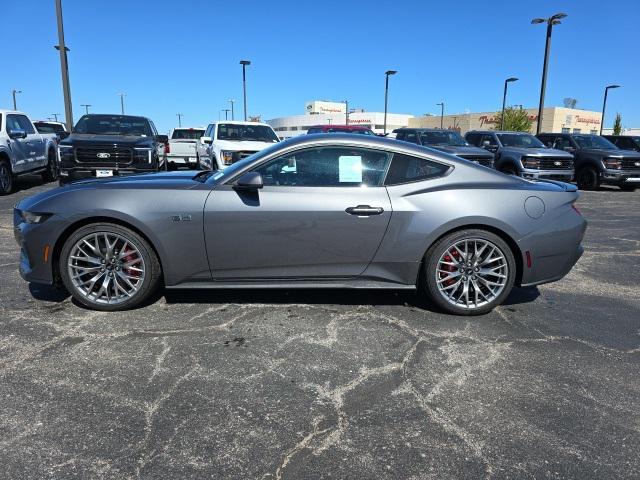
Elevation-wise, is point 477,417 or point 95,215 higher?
point 95,215

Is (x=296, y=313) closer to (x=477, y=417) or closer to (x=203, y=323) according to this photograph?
(x=203, y=323)

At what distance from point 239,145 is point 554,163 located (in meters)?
9.05

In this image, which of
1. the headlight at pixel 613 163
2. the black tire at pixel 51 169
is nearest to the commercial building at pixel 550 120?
the headlight at pixel 613 163

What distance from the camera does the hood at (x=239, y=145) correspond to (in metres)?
11.4

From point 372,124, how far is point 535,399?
288ft

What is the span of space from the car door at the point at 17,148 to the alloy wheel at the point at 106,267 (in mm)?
9363

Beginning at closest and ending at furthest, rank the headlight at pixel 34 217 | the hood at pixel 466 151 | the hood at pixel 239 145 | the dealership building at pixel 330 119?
the headlight at pixel 34 217, the hood at pixel 239 145, the hood at pixel 466 151, the dealership building at pixel 330 119

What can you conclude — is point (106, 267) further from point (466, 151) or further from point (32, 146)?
point (466, 151)

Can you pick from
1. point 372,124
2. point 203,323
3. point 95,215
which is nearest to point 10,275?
point 95,215

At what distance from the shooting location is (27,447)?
2.32 meters

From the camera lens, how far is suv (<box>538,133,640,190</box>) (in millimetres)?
15062

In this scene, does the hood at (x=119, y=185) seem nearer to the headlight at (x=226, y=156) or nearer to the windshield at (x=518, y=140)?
the headlight at (x=226, y=156)

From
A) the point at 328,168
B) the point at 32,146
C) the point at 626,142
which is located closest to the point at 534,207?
the point at 328,168

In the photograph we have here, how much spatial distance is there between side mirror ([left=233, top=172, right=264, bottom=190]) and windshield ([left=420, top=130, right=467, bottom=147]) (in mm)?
11382
